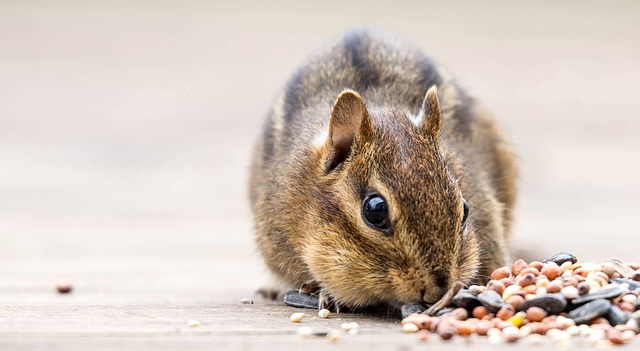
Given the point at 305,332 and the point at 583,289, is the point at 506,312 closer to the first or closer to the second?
the point at 583,289

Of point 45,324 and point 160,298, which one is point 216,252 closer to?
point 160,298

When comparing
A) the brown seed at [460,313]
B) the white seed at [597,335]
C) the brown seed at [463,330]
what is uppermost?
the brown seed at [460,313]

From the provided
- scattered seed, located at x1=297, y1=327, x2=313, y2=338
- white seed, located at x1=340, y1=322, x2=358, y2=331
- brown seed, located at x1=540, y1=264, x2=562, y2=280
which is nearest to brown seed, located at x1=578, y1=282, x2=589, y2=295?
brown seed, located at x1=540, y1=264, x2=562, y2=280

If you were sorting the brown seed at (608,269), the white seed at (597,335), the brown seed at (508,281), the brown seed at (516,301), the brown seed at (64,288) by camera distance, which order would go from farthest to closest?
1. the brown seed at (64,288)
2. the brown seed at (608,269)
3. the brown seed at (508,281)
4. the brown seed at (516,301)
5. the white seed at (597,335)

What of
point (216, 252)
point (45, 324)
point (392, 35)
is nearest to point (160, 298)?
point (45, 324)

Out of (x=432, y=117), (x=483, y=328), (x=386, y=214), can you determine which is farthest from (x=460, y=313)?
(x=432, y=117)

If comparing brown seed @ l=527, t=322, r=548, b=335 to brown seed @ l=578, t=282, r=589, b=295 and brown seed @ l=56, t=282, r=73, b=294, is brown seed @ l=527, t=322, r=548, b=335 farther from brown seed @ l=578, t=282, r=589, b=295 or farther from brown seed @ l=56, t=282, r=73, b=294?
brown seed @ l=56, t=282, r=73, b=294

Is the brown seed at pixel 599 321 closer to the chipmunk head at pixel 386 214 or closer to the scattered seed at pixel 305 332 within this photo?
the chipmunk head at pixel 386 214

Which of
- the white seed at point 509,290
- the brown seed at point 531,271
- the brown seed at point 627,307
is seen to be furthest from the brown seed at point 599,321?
the brown seed at point 531,271
